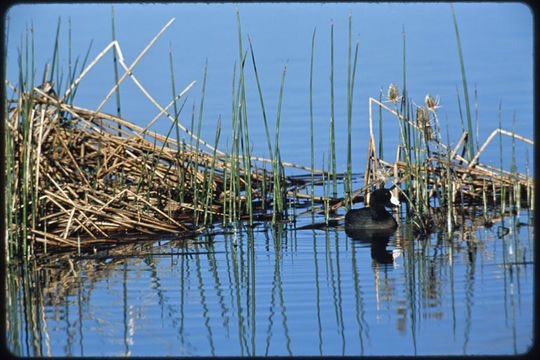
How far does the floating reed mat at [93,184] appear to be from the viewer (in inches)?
314

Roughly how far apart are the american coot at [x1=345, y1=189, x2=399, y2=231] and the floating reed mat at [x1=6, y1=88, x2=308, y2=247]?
1150 millimetres

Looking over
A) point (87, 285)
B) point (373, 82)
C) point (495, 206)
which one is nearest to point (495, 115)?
point (373, 82)

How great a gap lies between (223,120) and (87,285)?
28.4ft

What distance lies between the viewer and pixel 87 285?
274 inches

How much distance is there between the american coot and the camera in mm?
8844

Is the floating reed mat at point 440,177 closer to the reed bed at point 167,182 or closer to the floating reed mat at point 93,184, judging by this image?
the reed bed at point 167,182

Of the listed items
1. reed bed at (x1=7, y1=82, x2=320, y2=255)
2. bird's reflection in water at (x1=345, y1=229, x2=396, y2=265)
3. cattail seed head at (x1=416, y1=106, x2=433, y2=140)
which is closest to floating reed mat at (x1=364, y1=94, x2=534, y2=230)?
cattail seed head at (x1=416, y1=106, x2=433, y2=140)

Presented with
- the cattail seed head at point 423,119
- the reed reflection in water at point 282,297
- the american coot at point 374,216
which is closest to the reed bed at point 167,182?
the cattail seed head at point 423,119

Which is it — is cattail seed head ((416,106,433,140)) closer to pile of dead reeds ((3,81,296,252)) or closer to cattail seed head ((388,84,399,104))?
cattail seed head ((388,84,399,104))

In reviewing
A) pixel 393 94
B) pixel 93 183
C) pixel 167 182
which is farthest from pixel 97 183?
pixel 393 94

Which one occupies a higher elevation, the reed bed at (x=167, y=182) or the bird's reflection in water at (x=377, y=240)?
the reed bed at (x=167, y=182)

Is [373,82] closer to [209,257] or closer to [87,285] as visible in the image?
[209,257]

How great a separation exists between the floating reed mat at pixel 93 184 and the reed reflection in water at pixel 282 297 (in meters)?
0.50

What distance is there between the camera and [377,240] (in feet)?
28.0
